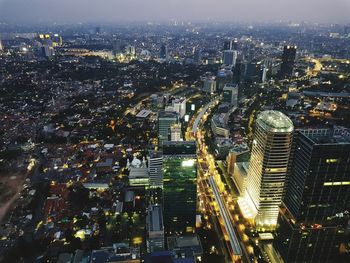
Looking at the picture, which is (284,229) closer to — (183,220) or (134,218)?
(183,220)

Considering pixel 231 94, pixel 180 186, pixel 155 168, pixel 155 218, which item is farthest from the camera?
pixel 231 94

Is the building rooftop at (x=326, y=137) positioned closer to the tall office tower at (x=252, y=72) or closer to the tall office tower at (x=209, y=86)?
the tall office tower at (x=209, y=86)

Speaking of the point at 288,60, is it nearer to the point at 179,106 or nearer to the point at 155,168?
the point at 179,106

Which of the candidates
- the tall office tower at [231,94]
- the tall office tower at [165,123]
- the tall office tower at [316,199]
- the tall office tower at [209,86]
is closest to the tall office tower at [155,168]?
the tall office tower at [165,123]

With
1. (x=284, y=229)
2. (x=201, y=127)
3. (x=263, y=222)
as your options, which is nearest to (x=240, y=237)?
(x=263, y=222)

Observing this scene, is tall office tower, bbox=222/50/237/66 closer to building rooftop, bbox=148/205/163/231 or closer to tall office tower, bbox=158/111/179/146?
tall office tower, bbox=158/111/179/146

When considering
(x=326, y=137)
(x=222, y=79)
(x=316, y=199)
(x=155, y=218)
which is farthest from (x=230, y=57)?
(x=316, y=199)

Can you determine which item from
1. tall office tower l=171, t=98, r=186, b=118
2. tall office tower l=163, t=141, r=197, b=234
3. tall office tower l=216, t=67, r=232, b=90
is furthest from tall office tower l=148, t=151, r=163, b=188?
tall office tower l=216, t=67, r=232, b=90

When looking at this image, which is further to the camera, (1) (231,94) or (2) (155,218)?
(1) (231,94)
